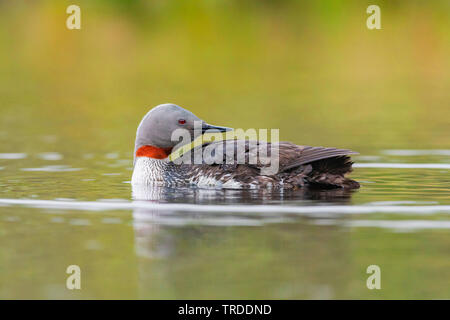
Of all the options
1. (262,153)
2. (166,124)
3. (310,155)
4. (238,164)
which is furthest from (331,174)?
(166,124)

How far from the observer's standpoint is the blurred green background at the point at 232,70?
13.2 metres

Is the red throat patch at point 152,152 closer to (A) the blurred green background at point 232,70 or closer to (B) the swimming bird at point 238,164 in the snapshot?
(B) the swimming bird at point 238,164

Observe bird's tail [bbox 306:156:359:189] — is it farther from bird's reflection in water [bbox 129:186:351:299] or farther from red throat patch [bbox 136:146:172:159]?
red throat patch [bbox 136:146:172:159]

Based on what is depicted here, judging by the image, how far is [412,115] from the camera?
1411cm

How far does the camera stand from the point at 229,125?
43.6 ft

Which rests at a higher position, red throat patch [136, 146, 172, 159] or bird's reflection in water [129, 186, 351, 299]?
red throat patch [136, 146, 172, 159]

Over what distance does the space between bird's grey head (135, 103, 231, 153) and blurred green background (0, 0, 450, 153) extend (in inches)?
97.4

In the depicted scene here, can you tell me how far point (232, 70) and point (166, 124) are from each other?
1293 centimetres

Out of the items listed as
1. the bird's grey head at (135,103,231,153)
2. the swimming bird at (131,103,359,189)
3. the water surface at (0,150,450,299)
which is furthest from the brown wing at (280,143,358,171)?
the bird's grey head at (135,103,231,153)

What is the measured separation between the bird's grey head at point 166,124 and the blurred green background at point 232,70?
2.47m

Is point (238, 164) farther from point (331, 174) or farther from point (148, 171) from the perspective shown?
point (148, 171)

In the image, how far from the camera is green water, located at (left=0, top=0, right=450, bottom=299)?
5.47 metres

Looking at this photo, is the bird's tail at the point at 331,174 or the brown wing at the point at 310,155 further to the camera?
the bird's tail at the point at 331,174

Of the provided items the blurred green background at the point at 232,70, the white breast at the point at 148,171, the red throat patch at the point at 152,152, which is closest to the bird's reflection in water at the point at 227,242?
the white breast at the point at 148,171
